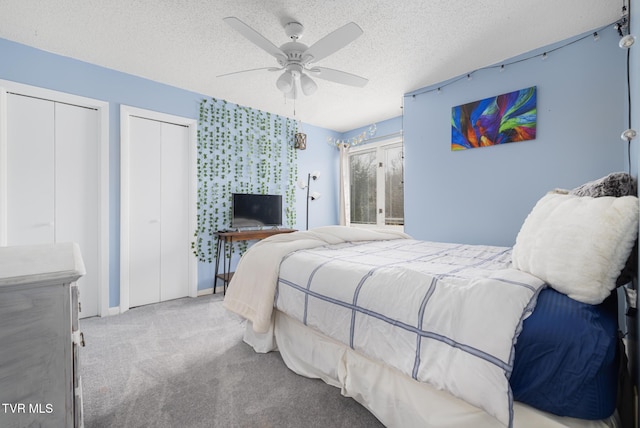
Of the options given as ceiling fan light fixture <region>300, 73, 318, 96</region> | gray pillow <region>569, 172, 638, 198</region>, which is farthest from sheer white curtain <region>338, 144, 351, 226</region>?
gray pillow <region>569, 172, 638, 198</region>

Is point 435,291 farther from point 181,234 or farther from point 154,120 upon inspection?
point 154,120

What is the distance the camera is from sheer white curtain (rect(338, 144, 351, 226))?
16.5 feet

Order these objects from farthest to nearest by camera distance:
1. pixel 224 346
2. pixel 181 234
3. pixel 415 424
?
pixel 181 234 → pixel 224 346 → pixel 415 424

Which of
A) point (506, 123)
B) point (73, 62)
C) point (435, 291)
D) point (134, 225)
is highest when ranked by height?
point (73, 62)

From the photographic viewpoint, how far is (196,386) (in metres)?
A: 1.65

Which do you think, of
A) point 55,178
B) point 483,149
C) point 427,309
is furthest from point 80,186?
point 483,149

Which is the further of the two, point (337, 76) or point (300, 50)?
point (337, 76)

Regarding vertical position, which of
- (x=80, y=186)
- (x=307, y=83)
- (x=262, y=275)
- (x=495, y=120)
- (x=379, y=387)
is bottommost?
(x=379, y=387)

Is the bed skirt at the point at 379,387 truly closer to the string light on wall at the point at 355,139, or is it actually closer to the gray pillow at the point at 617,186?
the gray pillow at the point at 617,186

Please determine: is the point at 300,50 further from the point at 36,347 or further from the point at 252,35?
the point at 36,347

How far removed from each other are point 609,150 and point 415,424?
8.43ft

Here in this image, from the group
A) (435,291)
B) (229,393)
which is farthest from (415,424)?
(229,393)

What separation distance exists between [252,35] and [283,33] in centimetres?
57

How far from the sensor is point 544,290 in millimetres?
1030
